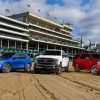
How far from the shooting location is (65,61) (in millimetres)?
24297

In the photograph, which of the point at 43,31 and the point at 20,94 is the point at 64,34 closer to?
the point at 43,31

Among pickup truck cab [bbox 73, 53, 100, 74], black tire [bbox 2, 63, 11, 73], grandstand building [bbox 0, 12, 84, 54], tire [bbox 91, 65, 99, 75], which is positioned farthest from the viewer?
grandstand building [bbox 0, 12, 84, 54]

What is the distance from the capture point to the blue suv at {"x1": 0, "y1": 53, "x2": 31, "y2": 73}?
22.9 meters

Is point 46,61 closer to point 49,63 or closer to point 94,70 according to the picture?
point 49,63

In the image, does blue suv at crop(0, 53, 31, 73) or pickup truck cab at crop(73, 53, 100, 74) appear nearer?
blue suv at crop(0, 53, 31, 73)

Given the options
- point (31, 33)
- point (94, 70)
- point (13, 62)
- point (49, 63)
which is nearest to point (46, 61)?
point (49, 63)

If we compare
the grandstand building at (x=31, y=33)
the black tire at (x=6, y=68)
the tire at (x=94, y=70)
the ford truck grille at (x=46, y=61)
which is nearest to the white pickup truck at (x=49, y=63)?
the ford truck grille at (x=46, y=61)

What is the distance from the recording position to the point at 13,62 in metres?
23.8

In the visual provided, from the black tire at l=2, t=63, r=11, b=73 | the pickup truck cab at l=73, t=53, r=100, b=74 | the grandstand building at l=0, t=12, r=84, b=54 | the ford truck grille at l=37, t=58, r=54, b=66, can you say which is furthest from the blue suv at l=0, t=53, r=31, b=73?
the grandstand building at l=0, t=12, r=84, b=54

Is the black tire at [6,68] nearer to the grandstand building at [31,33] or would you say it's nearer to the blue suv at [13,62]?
the blue suv at [13,62]

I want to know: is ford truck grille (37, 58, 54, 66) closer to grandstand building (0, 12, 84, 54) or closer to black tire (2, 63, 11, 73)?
black tire (2, 63, 11, 73)

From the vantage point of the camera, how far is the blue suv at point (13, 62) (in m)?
22.9

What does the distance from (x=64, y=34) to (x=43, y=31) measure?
2207 centimetres

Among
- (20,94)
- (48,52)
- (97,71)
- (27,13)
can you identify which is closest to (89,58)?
(97,71)
